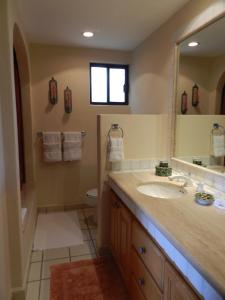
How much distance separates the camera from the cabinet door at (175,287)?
915 millimetres

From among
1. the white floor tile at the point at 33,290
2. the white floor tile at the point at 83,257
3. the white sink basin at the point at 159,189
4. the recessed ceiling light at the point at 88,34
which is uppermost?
the recessed ceiling light at the point at 88,34

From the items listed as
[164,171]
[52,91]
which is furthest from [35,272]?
[52,91]

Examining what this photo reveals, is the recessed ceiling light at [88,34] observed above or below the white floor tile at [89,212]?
above

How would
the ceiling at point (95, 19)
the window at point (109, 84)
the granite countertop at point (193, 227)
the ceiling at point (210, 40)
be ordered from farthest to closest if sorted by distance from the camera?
the window at point (109, 84)
the ceiling at point (95, 19)
the ceiling at point (210, 40)
the granite countertop at point (193, 227)

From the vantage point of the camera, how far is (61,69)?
3.12 metres

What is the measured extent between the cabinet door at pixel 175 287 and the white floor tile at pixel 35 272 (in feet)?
4.43

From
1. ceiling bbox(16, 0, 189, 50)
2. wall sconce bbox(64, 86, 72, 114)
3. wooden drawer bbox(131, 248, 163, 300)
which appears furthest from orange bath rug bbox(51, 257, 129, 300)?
Answer: ceiling bbox(16, 0, 189, 50)

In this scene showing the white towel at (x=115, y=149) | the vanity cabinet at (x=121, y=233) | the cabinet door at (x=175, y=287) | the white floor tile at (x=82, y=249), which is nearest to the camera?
the cabinet door at (x=175, y=287)

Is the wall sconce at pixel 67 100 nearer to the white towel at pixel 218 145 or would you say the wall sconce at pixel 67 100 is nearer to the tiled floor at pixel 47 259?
the tiled floor at pixel 47 259

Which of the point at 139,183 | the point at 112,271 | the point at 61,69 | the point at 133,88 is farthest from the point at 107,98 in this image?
the point at 112,271

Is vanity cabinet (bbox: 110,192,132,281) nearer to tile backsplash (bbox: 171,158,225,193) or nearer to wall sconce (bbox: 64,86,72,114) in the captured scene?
tile backsplash (bbox: 171,158,225,193)

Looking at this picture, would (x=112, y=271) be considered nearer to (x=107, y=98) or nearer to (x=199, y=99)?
(x=199, y=99)

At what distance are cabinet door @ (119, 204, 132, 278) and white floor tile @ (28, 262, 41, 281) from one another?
0.77 meters

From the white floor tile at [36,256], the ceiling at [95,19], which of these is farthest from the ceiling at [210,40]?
the white floor tile at [36,256]
